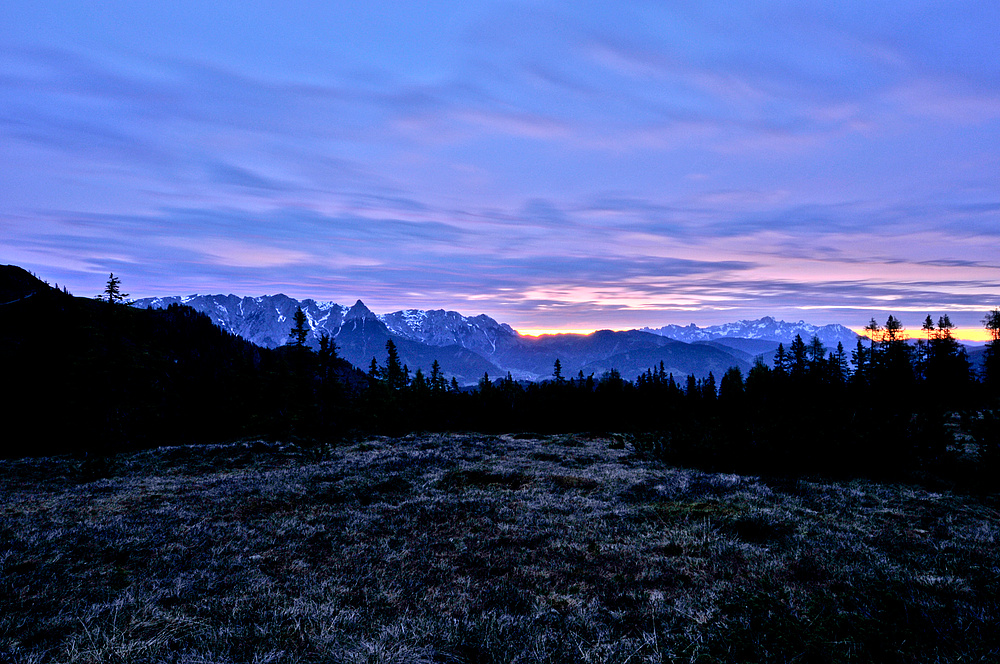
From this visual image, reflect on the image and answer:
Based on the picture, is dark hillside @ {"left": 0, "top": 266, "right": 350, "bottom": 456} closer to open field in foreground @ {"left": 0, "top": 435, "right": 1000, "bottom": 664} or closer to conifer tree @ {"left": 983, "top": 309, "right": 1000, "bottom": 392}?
open field in foreground @ {"left": 0, "top": 435, "right": 1000, "bottom": 664}

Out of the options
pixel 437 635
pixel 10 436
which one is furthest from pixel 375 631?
pixel 10 436

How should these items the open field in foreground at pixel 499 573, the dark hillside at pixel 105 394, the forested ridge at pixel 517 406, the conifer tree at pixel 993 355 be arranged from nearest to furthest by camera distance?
the open field in foreground at pixel 499 573 < the forested ridge at pixel 517 406 < the dark hillside at pixel 105 394 < the conifer tree at pixel 993 355

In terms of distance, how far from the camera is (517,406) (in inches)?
2803

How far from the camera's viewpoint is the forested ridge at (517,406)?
2202 cm

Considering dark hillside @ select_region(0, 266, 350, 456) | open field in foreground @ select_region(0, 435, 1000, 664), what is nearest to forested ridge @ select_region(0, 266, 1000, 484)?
dark hillside @ select_region(0, 266, 350, 456)

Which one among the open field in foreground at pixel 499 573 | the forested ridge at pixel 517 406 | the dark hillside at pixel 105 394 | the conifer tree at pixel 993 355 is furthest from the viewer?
the conifer tree at pixel 993 355

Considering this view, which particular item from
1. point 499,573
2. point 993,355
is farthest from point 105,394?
point 993,355

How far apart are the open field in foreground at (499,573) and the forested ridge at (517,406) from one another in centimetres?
402

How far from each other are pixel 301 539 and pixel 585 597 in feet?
26.5

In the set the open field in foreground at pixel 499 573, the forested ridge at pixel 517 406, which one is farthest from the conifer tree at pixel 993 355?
the open field in foreground at pixel 499 573

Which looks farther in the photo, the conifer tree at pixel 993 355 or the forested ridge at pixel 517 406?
the conifer tree at pixel 993 355

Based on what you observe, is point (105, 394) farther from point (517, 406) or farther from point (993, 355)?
point (993, 355)

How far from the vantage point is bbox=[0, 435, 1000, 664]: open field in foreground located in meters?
6.77

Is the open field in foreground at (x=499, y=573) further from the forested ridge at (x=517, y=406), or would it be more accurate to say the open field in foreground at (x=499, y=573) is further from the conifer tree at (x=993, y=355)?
the conifer tree at (x=993, y=355)
